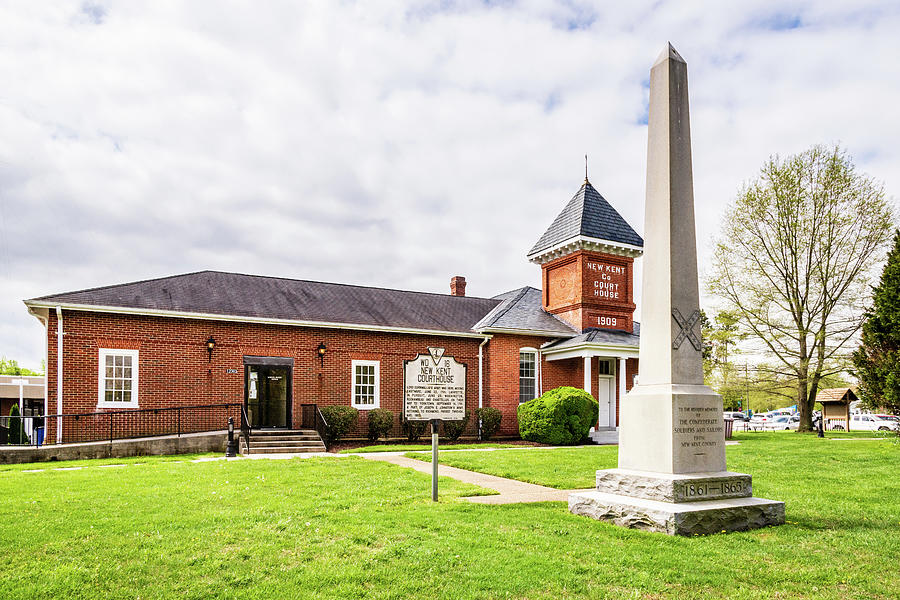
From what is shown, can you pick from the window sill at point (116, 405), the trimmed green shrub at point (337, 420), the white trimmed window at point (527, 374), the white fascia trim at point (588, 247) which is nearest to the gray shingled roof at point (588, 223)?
the white fascia trim at point (588, 247)

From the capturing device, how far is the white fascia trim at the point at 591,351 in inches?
892

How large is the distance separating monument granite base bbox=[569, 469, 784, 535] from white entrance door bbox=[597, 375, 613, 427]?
17.4 m

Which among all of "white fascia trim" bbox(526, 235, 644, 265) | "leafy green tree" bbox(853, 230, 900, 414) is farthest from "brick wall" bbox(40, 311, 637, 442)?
"leafy green tree" bbox(853, 230, 900, 414)

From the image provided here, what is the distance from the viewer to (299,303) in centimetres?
2186

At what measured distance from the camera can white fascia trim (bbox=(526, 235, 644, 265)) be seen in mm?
24359

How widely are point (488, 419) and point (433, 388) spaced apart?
13.3 meters

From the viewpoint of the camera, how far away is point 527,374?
24.0 metres

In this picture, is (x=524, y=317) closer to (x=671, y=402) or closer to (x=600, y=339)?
(x=600, y=339)

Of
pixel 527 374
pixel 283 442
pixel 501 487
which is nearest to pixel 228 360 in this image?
pixel 283 442

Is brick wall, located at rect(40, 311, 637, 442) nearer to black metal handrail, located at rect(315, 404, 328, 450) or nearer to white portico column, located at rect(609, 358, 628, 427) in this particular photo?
black metal handrail, located at rect(315, 404, 328, 450)

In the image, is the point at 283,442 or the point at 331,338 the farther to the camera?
the point at 331,338

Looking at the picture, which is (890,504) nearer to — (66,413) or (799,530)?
(799,530)

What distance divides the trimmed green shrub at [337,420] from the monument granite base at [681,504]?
13.1m

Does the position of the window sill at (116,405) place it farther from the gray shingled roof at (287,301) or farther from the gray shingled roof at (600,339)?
the gray shingled roof at (600,339)
